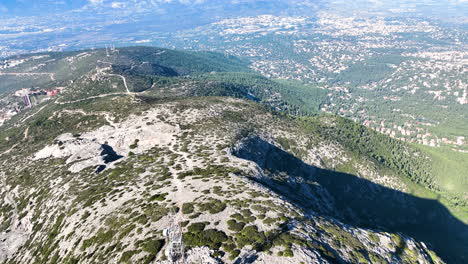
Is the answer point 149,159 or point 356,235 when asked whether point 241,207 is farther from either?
point 149,159

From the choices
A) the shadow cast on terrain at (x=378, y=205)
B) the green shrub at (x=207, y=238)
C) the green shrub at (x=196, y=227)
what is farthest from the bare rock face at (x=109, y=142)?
the green shrub at (x=207, y=238)

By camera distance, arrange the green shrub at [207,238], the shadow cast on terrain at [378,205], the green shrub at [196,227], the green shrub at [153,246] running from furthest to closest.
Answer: the shadow cast on terrain at [378,205] → the green shrub at [196,227] → the green shrub at [207,238] → the green shrub at [153,246]

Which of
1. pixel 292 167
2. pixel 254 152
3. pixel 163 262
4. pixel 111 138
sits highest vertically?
pixel 163 262

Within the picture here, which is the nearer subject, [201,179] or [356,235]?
[356,235]

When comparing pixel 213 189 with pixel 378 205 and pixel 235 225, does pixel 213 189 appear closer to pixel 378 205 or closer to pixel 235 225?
pixel 235 225

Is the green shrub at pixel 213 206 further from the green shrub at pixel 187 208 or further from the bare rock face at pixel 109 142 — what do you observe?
the bare rock face at pixel 109 142

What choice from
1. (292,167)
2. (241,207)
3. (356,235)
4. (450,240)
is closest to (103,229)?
(241,207)

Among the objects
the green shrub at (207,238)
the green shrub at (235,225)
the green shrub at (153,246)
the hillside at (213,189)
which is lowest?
the hillside at (213,189)

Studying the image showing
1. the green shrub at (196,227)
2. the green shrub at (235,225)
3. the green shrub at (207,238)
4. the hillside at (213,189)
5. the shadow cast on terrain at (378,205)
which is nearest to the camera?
the green shrub at (207,238)
